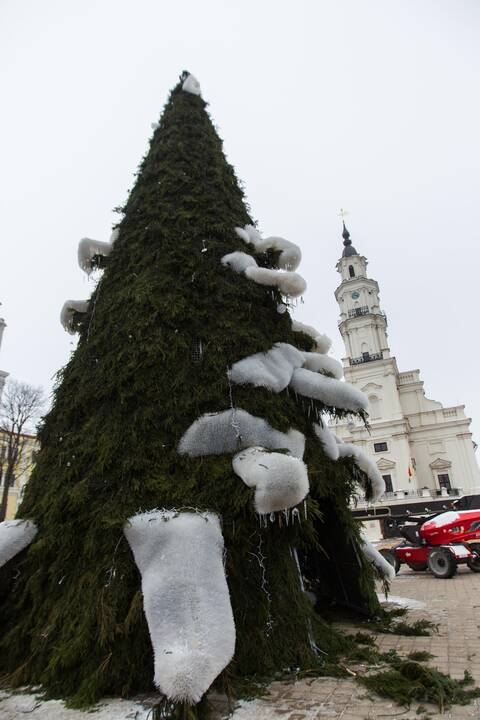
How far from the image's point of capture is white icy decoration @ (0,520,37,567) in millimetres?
4035

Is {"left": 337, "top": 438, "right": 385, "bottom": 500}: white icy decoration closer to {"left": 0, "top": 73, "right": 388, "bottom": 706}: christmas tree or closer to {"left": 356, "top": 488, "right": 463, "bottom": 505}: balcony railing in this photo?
{"left": 0, "top": 73, "right": 388, "bottom": 706}: christmas tree

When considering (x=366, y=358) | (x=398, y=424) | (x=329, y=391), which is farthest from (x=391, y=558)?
(x=366, y=358)

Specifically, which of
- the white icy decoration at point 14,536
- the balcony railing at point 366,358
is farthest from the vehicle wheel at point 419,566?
the balcony railing at point 366,358

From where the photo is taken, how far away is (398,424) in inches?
1551

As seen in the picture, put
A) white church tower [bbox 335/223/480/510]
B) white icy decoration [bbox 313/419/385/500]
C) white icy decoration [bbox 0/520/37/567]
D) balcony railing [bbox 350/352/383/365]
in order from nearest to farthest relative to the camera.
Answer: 1. white icy decoration [bbox 0/520/37/567]
2. white icy decoration [bbox 313/419/385/500]
3. white church tower [bbox 335/223/480/510]
4. balcony railing [bbox 350/352/383/365]

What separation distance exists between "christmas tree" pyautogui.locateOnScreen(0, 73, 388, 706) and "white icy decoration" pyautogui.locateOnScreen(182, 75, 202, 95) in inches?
98.3

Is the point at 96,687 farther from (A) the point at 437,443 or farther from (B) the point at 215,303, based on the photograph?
(A) the point at 437,443

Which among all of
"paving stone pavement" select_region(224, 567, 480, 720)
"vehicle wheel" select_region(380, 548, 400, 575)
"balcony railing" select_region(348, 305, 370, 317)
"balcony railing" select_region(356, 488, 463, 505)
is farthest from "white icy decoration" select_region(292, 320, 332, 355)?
"balcony railing" select_region(348, 305, 370, 317)

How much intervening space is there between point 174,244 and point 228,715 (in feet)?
15.2

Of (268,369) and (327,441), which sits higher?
(268,369)

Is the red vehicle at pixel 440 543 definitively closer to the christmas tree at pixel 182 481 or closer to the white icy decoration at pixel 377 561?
the white icy decoration at pixel 377 561

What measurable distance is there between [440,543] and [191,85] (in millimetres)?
11561

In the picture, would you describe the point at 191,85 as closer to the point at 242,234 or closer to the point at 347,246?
the point at 242,234

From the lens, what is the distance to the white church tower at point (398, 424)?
1481 inches
